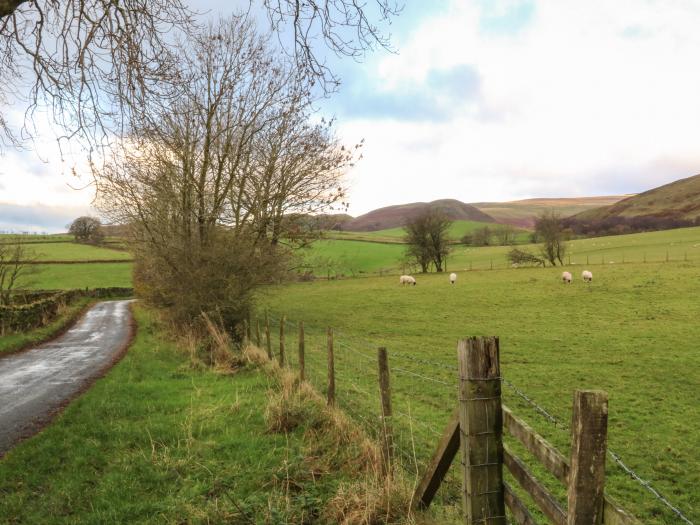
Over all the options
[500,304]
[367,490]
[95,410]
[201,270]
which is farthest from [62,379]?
[500,304]

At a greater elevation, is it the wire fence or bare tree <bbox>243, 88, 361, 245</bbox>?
bare tree <bbox>243, 88, 361, 245</bbox>

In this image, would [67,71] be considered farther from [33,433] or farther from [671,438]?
[671,438]

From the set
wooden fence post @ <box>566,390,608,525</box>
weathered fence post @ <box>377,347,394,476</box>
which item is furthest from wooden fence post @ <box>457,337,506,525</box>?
weathered fence post @ <box>377,347,394,476</box>

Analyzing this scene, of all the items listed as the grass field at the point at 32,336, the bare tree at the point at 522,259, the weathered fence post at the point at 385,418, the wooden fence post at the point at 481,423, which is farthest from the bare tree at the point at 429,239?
the wooden fence post at the point at 481,423

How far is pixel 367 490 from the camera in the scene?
459 cm

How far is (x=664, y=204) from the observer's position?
468 ft

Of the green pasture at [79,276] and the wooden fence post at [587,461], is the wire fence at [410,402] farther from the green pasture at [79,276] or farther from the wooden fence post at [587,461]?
the green pasture at [79,276]

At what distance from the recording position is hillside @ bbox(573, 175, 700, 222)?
125938 millimetres

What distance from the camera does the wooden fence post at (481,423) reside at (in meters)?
3.46

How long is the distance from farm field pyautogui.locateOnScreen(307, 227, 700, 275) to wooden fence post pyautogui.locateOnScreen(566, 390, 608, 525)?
5359 centimetres

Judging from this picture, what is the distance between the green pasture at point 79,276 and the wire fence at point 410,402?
49768 millimetres

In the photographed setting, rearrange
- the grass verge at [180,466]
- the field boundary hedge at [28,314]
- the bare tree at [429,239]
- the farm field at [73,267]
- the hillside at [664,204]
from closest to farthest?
the grass verge at [180,466], the field boundary hedge at [28,314], the farm field at [73,267], the bare tree at [429,239], the hillside at [664,204]

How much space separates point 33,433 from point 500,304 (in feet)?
→ 97.6

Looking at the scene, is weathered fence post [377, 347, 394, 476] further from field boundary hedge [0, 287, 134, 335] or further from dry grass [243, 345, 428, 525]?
field boundary hedge [0, 287, 134, 335]
